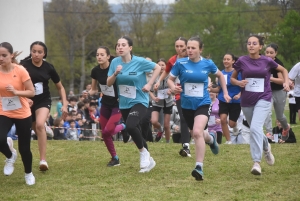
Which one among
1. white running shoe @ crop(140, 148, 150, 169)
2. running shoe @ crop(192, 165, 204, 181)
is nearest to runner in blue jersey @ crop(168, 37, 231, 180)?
running shoe @ crop(192, 165, 204, 181)

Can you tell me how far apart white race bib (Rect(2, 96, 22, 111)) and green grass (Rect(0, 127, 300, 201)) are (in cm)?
111

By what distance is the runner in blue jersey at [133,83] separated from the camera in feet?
29.2

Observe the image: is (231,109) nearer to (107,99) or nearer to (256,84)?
(107,99)

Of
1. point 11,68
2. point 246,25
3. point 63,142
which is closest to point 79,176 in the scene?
point 11,68

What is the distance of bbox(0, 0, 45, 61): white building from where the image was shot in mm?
19125

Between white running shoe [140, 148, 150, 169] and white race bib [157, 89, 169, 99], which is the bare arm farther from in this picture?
white race bib [157, 89, 169, 99]

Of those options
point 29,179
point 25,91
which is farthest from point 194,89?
point 29,179

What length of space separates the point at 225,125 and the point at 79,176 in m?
5.01

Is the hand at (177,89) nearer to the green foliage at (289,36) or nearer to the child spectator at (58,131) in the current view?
the child spectator at (58,131)

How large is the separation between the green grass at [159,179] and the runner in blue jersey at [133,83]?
440 mm

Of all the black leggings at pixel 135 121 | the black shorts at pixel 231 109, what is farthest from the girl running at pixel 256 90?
the black shorts at pixel 231 109

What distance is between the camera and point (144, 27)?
6122 centimetres

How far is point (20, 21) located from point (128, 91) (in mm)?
11355

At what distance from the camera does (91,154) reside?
36.7 ft
